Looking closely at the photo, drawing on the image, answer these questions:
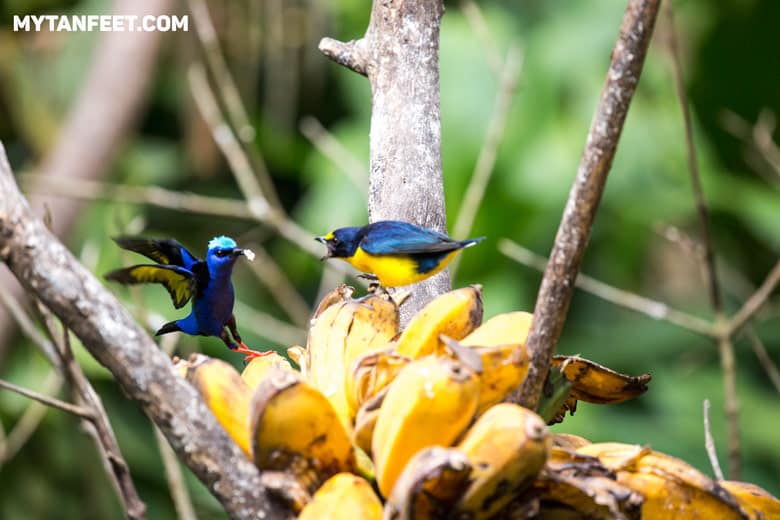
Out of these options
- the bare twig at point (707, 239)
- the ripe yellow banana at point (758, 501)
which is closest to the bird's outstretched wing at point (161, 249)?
the ripe yellow banana at point (758, 501)

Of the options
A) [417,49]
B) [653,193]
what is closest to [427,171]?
[417,49]

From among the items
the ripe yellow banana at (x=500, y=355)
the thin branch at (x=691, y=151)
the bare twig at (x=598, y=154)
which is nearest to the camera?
the bare twig at (x=598, y=154)

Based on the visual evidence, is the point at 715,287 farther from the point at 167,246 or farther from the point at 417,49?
the point at 167,246

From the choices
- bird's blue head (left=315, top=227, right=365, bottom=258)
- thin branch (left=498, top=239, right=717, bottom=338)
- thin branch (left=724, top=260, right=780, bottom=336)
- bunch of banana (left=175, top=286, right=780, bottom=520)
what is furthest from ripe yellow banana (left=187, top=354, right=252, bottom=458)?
thin branch (left=724, top=260, right=780, bottom=336)

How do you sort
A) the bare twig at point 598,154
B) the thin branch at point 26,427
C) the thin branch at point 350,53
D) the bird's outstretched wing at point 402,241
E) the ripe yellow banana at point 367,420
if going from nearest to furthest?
the bare twig at point 598,154 < the ripe yellow banana at point 367,420 < the bird's outstretched wing at point 402,241 < the thin branch at point 350,53 < the thin branch at point 26,427

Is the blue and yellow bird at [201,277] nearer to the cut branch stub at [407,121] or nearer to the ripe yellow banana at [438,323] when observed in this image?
the ripe yellow banana at [438,323]

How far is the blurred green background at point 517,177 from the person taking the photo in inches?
208

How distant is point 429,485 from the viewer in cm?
112

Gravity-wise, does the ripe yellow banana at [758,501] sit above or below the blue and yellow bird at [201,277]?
below

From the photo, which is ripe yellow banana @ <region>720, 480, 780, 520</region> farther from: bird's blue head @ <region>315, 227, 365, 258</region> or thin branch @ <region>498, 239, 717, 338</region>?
thin branch @ <region>498, 239, 717, 338</region>

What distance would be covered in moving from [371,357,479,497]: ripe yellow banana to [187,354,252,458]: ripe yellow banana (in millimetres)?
177

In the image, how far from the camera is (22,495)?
18.3 feet

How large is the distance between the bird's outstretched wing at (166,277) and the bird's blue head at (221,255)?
A: 0.13ft

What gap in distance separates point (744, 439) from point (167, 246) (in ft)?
15.2
